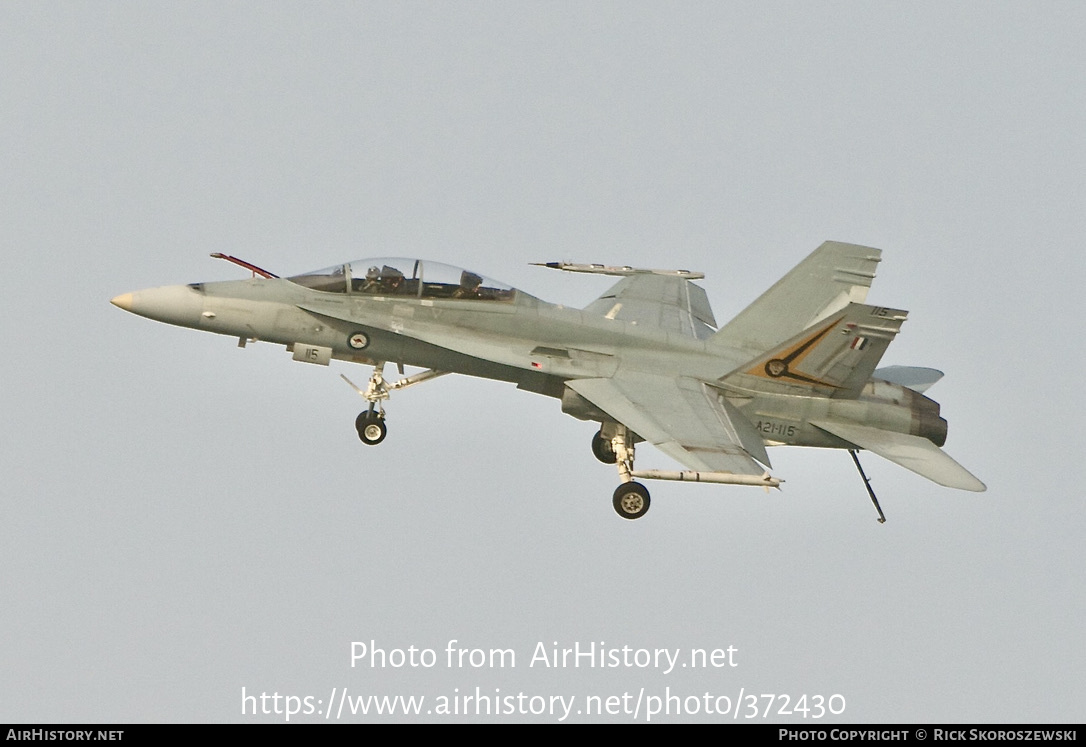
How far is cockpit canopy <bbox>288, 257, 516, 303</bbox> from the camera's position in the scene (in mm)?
21188

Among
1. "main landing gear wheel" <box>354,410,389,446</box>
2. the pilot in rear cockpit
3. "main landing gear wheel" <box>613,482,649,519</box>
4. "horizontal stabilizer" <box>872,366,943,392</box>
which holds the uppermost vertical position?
the pilot in rear cockpit

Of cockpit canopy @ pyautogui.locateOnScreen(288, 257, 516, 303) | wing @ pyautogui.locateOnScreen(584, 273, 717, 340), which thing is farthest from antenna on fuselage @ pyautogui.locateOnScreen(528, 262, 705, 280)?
cockpit canopy @ pyautogui.locateOnScreen(288, 257, 516, 303)

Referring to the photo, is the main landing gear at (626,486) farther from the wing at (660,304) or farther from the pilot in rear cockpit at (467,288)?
the wing at (660,304)

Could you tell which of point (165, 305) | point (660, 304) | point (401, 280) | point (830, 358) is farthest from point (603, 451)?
point (165, 305)

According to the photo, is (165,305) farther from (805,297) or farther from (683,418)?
(805,297)

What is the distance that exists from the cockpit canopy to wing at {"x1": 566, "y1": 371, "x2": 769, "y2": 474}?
190 cm

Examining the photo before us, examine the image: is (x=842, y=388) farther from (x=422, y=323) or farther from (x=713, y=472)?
(x=422, y=323)

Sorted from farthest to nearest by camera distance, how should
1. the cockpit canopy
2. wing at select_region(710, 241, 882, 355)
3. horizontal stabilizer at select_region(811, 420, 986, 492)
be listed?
wing at select_region(710, 241, 882, 355), the cockpit canopy, horizontal stabilizer at select_region(811, 420, 986, 492)

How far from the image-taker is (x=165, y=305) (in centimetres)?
2070

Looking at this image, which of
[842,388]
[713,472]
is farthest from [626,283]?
[713,472]

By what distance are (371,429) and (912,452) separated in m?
7.50

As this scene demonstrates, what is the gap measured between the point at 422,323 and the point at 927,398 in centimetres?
730

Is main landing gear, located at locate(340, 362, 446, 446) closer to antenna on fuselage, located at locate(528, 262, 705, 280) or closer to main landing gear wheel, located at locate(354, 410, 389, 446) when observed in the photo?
main landing gear wheel, located at locate(354, 410, 389, 446)

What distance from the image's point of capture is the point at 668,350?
2175cm
